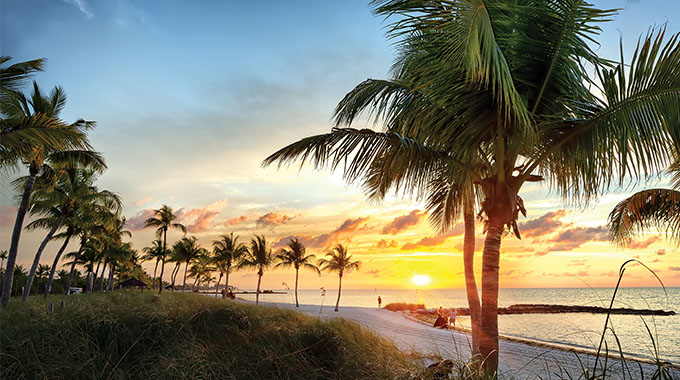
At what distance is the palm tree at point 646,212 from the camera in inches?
403

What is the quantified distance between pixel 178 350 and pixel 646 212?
12411mm

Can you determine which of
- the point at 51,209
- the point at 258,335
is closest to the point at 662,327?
the point at 258,335

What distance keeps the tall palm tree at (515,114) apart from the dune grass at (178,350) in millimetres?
1946

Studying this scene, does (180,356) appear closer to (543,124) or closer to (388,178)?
(388,178)

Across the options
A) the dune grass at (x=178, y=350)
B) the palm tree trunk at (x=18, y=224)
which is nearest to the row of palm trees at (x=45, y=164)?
the palm tree trunk at (x=18, y=224)

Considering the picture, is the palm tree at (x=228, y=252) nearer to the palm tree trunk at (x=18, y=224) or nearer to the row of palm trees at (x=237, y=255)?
the row of palm trees at (x=237, y=255)

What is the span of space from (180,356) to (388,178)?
3.85 m

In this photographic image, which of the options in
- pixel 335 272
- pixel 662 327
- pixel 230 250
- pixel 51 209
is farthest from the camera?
pixel 230 250

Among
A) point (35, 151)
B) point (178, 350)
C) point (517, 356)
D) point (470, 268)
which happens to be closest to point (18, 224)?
point (35, 151)

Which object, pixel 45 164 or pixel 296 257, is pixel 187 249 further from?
pixel 45 164

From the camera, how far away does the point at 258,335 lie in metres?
5.50

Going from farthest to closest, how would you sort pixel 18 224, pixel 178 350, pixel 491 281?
pixel 18 224 < pixel 491 281 < pixel 178 350

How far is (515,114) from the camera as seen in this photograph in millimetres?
4785

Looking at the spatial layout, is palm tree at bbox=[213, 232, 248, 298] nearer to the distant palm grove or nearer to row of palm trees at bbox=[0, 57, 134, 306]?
the distant palm grove
